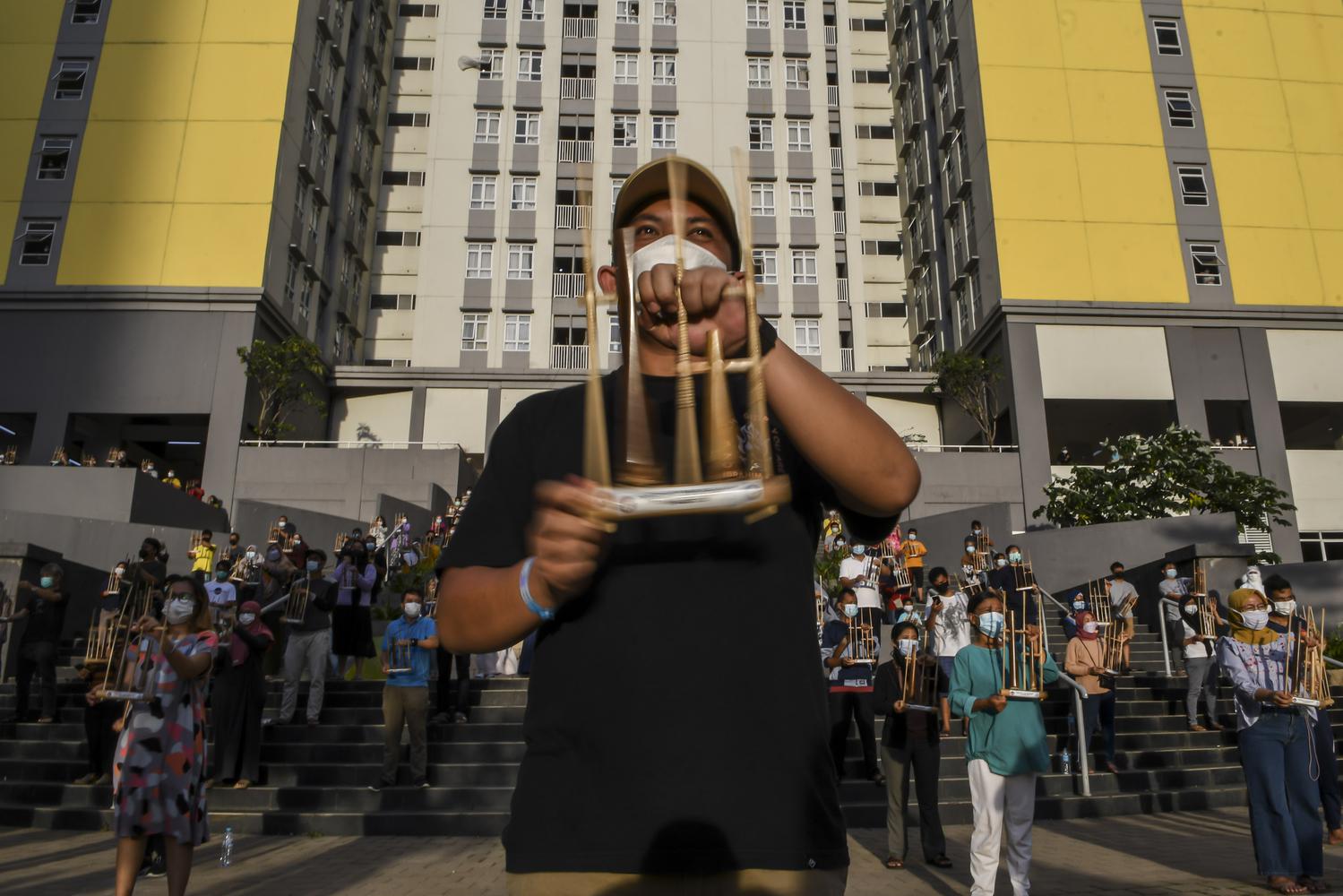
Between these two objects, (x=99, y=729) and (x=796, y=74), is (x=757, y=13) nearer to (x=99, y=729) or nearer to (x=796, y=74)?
(x=796, y=74)

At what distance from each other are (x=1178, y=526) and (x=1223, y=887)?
60.1ft

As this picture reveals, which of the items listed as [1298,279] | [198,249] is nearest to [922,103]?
[1298,279]

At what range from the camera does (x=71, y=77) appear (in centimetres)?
3516

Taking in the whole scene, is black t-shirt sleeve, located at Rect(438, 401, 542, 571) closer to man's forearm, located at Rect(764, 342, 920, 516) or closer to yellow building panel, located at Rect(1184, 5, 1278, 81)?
man's forearm, located at Rect(764, 342, 920, 516)

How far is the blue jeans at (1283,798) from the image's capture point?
716 centimetres

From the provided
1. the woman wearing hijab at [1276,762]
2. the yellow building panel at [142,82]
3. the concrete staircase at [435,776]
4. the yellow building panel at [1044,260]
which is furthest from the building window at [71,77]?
the woman wearing hijab at [1276,762]

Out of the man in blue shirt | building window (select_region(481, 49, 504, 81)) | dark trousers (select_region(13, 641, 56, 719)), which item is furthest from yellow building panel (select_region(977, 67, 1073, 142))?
dark trousers (select_region(13, 641, 56, 719))

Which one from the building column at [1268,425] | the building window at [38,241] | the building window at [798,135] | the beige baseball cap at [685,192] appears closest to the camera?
the beige baseball cap at [685,192]

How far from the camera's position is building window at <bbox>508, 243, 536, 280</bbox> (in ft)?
142

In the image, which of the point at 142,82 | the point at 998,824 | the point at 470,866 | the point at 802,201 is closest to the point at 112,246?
the point at 142,82

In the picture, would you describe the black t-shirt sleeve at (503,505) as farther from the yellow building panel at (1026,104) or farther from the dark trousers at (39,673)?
the yellow building panel at (1026,104)

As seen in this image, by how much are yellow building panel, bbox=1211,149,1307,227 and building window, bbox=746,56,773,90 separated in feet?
66.0

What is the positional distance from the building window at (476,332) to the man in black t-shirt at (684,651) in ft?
137

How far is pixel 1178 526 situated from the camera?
23.6 m
